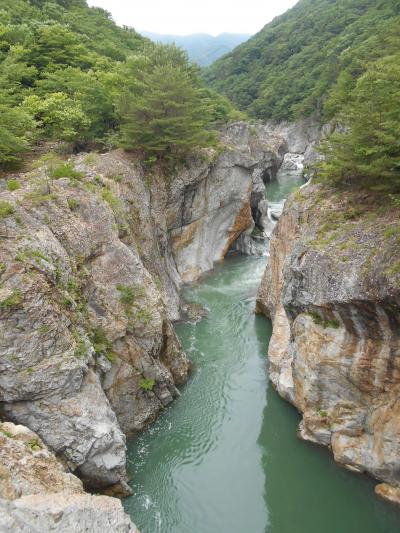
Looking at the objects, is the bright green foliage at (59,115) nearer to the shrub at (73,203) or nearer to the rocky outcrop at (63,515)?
the shrub at (73,203)

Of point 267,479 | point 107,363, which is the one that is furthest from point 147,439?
point 267,479

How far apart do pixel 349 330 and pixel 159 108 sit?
615 inches

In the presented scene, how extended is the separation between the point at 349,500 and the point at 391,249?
7.34 m

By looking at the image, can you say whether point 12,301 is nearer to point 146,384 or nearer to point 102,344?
point 102,344

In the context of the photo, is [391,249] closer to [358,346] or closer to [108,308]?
[358,346]

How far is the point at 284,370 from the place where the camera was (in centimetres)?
1552

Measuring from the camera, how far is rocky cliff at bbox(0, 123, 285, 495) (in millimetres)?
10852

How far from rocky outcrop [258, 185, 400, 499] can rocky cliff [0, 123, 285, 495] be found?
543 centimetres

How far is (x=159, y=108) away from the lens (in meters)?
21.6

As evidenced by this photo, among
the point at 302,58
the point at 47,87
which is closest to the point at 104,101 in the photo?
the point at 47,87

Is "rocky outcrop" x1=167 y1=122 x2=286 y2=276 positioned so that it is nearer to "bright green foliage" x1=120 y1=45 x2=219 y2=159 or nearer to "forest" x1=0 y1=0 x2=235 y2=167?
"forest" x1=0 y1=0 x2=235 y2=167

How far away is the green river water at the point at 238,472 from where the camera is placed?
11.4 m

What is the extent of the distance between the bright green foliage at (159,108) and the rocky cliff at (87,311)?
5.39 ft

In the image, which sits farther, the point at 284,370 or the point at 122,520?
the point at 284,370
